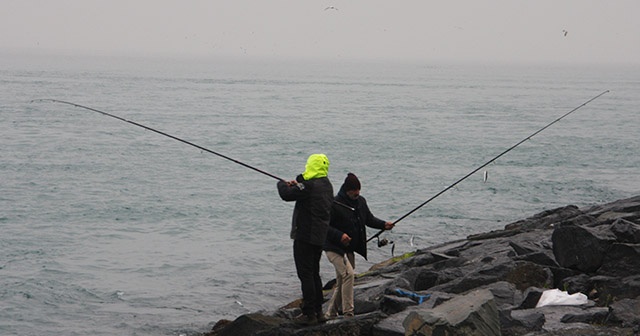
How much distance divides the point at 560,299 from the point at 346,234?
1.97 meters

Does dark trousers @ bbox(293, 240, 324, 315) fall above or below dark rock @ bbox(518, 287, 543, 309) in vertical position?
above

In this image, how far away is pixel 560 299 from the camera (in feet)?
24.7

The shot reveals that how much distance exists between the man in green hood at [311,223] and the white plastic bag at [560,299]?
2017 millimetres

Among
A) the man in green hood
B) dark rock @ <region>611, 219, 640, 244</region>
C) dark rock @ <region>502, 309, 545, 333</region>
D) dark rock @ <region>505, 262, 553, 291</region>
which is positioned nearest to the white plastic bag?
dark rock @ <region>502, 309, 545, 333</region>

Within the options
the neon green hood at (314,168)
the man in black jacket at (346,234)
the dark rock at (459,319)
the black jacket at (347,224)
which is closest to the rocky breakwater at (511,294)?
the dark rock at (459,319)

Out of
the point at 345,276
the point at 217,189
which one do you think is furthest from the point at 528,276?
the point at 217,189

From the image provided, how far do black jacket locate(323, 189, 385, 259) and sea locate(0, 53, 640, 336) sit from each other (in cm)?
143

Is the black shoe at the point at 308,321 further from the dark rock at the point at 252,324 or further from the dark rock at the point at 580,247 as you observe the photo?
the dark rock at the point at 580,247

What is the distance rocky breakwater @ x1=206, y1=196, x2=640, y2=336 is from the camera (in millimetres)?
6203

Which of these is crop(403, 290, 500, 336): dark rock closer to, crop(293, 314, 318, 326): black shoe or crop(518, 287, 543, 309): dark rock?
crop(293, 314, 318, 326): black shoe

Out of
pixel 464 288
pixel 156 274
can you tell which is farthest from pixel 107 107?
pixel 464 288

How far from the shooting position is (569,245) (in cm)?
870

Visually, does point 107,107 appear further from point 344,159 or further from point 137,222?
point 137,222

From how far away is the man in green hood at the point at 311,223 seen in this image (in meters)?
7.08
